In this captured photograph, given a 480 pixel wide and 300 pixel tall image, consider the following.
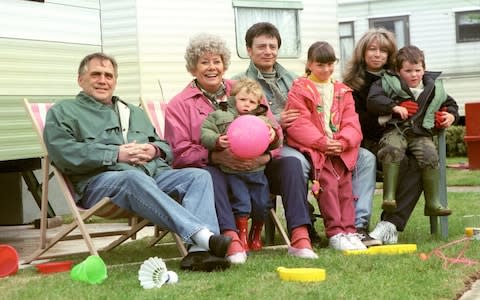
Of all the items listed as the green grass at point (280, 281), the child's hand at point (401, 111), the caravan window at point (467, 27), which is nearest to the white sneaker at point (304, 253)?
the green grass at point (280, 281)

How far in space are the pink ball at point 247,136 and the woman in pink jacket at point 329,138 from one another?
49 cm

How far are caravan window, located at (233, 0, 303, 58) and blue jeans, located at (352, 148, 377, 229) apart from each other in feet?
11.2

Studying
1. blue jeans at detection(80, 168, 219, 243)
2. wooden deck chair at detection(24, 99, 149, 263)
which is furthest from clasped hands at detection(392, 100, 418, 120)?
wooden deck chair at detection(24, 99, 149, 263)

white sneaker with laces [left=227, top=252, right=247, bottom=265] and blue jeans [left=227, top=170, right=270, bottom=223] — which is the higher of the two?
blue jeans [left=227, top=170, right=270, bottom=223]

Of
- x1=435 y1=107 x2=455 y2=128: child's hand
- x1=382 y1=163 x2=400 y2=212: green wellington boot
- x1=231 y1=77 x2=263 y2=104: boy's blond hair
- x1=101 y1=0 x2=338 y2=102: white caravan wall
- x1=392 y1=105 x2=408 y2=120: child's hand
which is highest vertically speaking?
x1=101 y1=0 x2=338 y2=102: white caravan wall

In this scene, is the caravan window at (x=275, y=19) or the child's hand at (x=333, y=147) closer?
the child's hand at (x=333, y=147)

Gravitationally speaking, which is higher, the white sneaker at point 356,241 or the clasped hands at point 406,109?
the clasped hands at point 406,109

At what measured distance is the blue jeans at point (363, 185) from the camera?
16.0ft

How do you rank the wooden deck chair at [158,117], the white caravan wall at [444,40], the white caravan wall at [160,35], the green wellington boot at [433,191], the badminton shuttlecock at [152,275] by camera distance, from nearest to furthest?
1. the badminton shuttlecock at [152,275]
2. the green wellington boot at [433,191]
3. the wooden deck chair at [158,117]
4. the white caravan wall at [160,35]
5. the white caravan wall at [444,40]

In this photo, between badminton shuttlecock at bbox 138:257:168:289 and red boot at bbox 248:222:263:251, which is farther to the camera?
red boot at bbox 248:222:263:251

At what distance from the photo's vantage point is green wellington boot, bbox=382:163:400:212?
4898mm

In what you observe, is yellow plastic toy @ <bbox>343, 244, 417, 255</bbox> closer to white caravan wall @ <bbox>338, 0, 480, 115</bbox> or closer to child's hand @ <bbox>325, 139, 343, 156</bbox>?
child's hand @ <bbox>325, 139, 343, 156</bbox>

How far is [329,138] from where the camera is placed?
4.81 meters

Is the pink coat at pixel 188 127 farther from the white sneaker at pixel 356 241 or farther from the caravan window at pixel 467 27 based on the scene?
the caravan window at pixel 467 27
